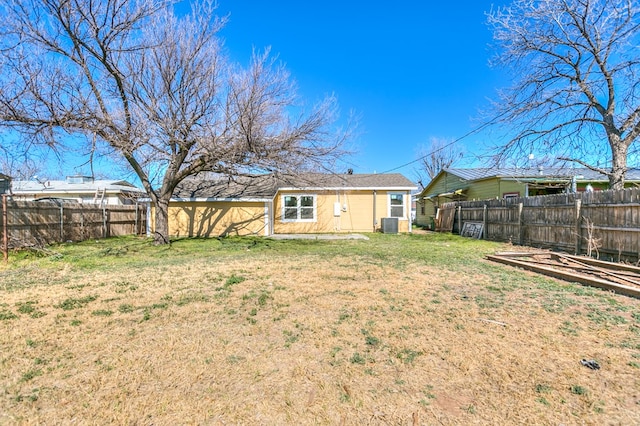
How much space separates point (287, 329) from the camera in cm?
338

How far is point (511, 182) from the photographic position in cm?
1581

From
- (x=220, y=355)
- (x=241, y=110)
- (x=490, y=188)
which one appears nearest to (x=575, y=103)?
(x=490, y=188)

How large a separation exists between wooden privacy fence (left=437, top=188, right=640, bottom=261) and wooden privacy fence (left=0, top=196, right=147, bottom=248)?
1372cm

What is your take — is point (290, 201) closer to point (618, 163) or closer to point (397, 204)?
point (397, 204)

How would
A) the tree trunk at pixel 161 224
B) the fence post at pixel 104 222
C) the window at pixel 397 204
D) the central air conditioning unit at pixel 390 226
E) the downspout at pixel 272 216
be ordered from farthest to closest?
the window at pixel 397 204
the central air conditioning unit at pixel 390 226
the downspout at pixel 272 216
the fence post at pixel 104 222
the tree trunk at pixel 161 224

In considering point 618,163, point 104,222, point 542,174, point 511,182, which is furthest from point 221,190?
point 542,174

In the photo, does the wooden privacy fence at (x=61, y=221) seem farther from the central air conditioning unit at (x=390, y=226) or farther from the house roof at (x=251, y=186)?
the central air conditioning unit at (x=390, y=226)

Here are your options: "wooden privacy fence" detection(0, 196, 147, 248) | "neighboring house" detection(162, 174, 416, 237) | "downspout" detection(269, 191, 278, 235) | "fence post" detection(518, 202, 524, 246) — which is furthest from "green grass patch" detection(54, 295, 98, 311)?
"fence post" detection(518, 202, 524, 246)

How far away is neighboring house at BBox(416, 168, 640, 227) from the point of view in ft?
49.2

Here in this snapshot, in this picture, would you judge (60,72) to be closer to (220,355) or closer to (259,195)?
(259,195)

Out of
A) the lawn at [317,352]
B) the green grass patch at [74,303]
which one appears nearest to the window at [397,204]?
the lawn at [317,352]

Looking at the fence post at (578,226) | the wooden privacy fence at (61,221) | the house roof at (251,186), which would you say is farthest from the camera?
the house roof at (251,186)

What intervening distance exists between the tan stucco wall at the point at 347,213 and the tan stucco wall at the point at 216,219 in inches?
53.8

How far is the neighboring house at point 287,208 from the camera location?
15195 millimetres
